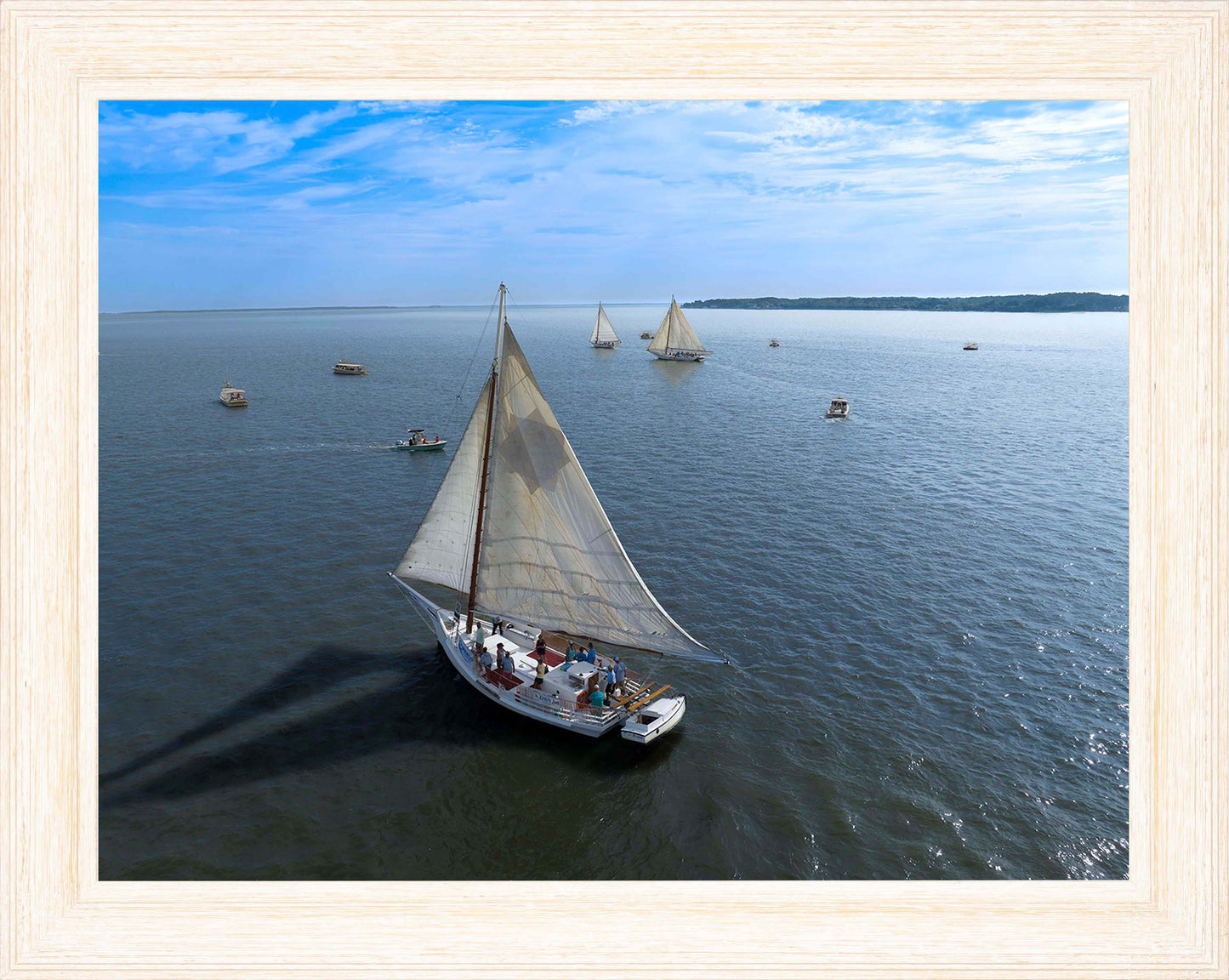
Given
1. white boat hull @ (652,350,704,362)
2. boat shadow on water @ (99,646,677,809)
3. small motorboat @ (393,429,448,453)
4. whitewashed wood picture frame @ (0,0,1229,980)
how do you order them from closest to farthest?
whitewashed wood picture frame @ (0,0,1229,980)
boat shadow on water @ (99,646,677,809)
small motorboat @ (393,429,448,453)
white boat hull @ (652,350,704,362)

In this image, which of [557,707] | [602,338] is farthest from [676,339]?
[557,707]

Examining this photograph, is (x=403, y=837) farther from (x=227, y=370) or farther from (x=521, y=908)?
(x=227, y=370)

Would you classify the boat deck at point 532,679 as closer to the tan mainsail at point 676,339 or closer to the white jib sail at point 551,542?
the white jib sail at point 551,542

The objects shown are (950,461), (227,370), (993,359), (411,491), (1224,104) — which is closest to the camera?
(1224,104)

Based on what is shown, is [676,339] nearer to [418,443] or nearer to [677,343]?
[677,343]

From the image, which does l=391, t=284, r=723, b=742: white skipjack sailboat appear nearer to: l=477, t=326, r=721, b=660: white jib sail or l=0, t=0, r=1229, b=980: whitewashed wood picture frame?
l=477, t=326, r=721, b=660: white jib sail

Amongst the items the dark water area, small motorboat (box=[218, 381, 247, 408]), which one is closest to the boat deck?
the dark water area

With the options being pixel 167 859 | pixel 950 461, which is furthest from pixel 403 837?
pixel 950 461
